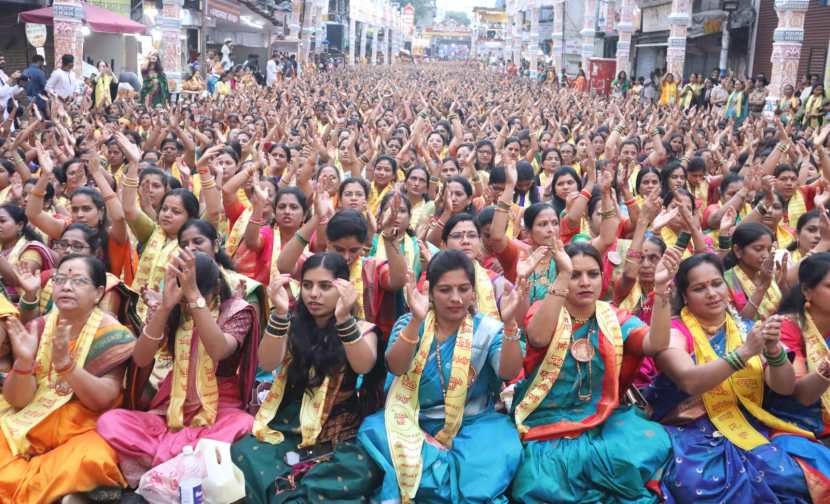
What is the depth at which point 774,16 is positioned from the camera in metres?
19.8

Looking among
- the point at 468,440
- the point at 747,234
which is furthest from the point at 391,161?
the point at 468,440

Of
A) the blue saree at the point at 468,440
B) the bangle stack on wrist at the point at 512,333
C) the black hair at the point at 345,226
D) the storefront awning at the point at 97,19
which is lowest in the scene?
the blue saree at the point at 468,440

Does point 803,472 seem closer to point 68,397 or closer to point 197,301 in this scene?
point 197,301

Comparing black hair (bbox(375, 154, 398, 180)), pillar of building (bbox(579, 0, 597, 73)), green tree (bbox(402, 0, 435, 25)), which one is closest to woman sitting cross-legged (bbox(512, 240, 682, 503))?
black hair (bbox(375, 154, 398, 180))

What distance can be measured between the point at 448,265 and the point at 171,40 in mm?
15905

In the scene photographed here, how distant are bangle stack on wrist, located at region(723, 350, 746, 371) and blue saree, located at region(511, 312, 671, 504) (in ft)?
1.13

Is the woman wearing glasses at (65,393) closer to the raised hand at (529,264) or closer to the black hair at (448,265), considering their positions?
the black hair at (448,265)

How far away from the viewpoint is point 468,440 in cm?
308

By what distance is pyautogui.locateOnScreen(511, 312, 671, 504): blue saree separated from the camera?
293cm

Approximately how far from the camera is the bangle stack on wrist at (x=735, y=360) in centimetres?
286

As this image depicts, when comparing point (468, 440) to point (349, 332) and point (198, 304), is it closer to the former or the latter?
point (349, 332)

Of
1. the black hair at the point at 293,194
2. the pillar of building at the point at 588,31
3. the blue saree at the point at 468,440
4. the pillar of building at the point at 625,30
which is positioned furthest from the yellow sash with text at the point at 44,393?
the pillar of building at the point at 588,31

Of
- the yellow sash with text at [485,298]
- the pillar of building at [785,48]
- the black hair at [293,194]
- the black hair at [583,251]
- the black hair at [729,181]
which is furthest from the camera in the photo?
the pillar of building at [785,48]

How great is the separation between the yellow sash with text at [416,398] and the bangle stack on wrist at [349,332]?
9.7 inches
